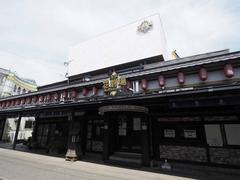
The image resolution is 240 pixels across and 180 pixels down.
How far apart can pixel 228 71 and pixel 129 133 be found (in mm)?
6543

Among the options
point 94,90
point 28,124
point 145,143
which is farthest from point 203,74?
point 28,124

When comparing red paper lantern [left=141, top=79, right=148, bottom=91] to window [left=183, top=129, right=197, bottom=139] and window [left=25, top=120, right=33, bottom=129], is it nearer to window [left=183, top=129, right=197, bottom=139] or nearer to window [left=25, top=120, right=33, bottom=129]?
window [left=183, top=129, right=197, bottom=139]

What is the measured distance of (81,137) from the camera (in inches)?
499

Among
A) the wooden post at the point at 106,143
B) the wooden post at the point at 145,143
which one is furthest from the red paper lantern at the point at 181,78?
the wooden post at the point at 106,143

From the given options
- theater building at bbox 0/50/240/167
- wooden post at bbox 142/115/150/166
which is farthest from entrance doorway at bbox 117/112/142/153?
wooden post at bbox 142/115/150/166

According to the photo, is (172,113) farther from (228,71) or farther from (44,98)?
(44,98)

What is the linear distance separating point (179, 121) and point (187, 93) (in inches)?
126

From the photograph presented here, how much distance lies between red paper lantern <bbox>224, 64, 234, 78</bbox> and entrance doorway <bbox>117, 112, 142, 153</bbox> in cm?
530

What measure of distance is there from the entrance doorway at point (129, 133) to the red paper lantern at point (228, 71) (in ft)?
17.4

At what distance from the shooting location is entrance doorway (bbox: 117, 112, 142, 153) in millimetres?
10078

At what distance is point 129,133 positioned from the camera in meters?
10.5

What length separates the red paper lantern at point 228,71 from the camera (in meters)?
7.43

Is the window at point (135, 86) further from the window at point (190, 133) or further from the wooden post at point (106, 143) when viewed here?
the window at point (190, 133)

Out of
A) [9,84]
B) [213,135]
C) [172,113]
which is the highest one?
[9,84]
